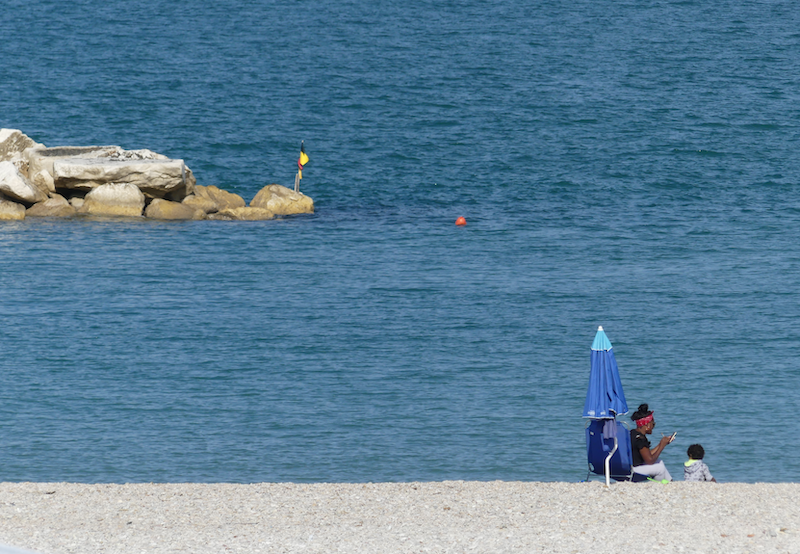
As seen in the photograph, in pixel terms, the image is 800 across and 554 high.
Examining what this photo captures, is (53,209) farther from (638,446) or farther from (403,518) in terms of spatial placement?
(403,518)

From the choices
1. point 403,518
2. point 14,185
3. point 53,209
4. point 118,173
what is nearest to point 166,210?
point 118,173

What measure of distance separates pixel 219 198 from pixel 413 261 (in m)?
10.8

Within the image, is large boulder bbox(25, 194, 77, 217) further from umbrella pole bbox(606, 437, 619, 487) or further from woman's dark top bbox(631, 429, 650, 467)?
umbrella pole bbox(606, 437, 619, 487)

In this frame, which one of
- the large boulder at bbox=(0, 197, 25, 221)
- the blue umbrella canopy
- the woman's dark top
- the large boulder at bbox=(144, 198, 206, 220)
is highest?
the blue umbrella canopy

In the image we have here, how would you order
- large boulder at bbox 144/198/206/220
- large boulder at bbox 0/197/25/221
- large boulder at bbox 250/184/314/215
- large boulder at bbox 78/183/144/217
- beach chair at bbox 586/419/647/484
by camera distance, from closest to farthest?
beach chair at bbox 586/419/647/484
large boulder at bbox 0/197/25/221
large boulder at bbox 78/183/144/217
large boulder at bbox 144/198/206/220
large boulder at bbox 250/184/314/215

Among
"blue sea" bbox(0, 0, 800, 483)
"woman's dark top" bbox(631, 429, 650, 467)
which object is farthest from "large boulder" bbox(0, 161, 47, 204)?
"woman's dark top" bbox(631, 429, 650, 467)

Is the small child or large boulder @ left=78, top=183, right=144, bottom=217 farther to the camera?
large boulder @ left=78, top=183, right=144, bottom=217

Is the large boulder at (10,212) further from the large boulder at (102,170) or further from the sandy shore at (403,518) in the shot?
the sandy shore at (403,518)

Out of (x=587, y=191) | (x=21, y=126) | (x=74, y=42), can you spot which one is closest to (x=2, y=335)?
(x=587, y=191)

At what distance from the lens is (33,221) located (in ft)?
129

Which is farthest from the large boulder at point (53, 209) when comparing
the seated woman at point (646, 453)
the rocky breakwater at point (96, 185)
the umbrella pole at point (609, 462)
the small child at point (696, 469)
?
the small child at point (696, 469)

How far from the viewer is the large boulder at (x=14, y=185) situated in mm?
38656

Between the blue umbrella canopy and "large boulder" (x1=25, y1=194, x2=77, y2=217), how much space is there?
1109 inches

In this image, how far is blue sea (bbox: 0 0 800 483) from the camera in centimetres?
1991
